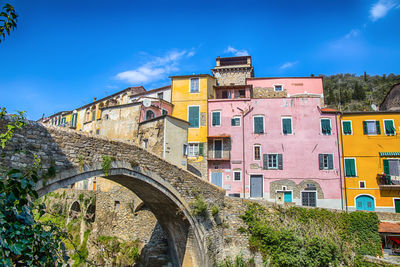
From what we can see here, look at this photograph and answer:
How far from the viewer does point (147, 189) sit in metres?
14.0

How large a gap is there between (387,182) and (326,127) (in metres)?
5.98

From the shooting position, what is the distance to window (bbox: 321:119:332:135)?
25.6 metres

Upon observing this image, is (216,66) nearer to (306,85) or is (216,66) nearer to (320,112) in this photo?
(306,85)

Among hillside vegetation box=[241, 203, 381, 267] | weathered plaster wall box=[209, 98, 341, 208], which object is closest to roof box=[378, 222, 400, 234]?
hillside vegetation box=[241, 203, 381, 267]

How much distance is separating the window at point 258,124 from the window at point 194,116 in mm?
4993

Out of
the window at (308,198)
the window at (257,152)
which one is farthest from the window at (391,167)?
the window at (257,152)

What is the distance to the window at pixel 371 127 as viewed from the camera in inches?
972

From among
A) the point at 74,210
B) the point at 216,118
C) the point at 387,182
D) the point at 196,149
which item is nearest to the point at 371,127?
the point at 387,182

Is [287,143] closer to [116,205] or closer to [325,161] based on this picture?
[325,161]

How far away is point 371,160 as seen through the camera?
955 inches

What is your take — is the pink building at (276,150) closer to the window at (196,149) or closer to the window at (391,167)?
the window at (196,149)

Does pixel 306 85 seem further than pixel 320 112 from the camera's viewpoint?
Yes

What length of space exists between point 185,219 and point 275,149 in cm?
1342

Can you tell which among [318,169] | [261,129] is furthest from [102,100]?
[318,169]
